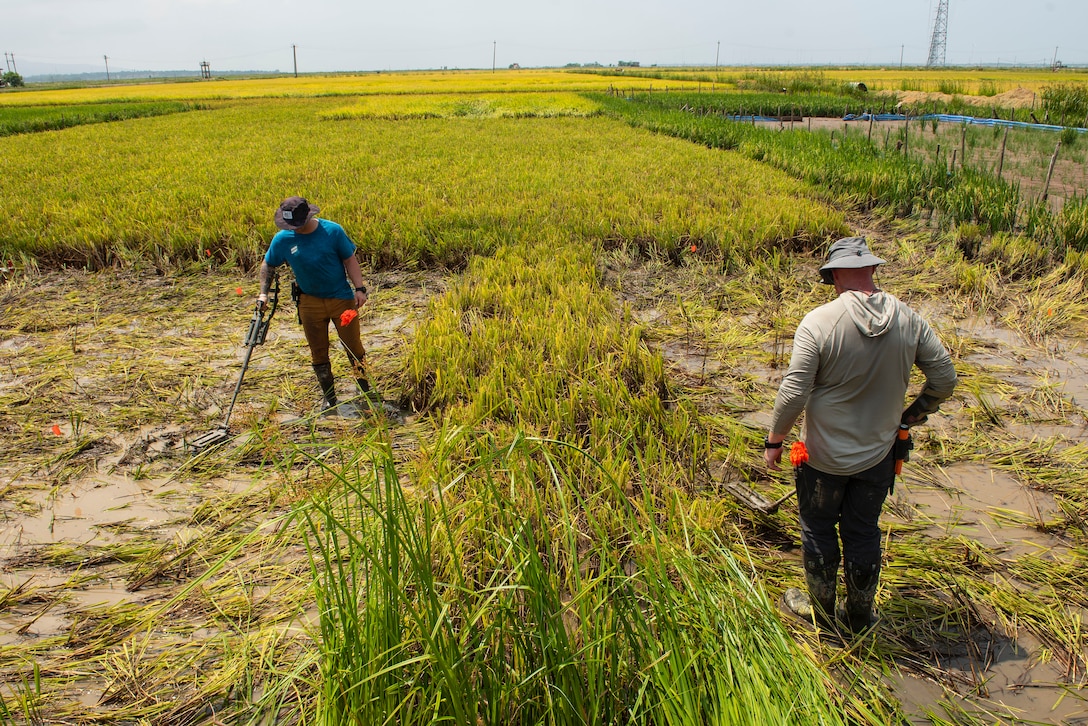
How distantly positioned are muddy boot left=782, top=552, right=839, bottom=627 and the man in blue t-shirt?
2748mm

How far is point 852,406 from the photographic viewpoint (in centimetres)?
219

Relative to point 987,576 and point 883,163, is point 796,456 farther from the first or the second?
point 883,163

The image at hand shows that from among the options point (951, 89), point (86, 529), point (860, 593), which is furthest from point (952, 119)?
point (86, 529)

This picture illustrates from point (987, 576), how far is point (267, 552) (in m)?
3.14

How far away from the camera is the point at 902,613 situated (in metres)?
2.43

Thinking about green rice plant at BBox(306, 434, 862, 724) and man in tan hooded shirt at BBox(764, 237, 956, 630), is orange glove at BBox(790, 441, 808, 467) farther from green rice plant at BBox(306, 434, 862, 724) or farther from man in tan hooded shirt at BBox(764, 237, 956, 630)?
green rice plant at BBox(306, 434, 862, 724)

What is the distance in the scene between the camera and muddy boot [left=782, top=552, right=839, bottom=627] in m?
2.36

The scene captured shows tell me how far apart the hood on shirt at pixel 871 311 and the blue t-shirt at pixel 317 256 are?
3053 mm

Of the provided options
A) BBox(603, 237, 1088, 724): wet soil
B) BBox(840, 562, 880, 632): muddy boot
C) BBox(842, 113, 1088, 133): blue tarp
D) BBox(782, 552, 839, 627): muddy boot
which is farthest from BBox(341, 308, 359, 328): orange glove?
BBox(842, 113, 1088, 133): blue tarp

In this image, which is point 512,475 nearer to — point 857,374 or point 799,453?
point 799,453

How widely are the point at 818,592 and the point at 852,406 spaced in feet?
2.50

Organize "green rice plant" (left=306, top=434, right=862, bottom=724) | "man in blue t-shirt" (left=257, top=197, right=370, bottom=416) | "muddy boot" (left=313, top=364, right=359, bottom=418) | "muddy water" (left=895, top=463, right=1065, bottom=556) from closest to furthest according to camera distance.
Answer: "green rice plant" (left=306, top=434, right=862, bottom=724) < "muddy water" (left=895, top=463, right=1065, bottom=556) < "man in blue t-shirt" (left=257, top=197, right=370, bottom=416) < "muddy boot" (left=313, top=364, right=359, bottom=418)

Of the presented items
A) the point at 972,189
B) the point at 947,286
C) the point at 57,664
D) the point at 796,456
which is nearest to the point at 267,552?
the point at 57,664

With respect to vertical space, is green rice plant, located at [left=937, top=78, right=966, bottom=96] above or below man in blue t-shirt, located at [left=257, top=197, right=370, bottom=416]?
above
